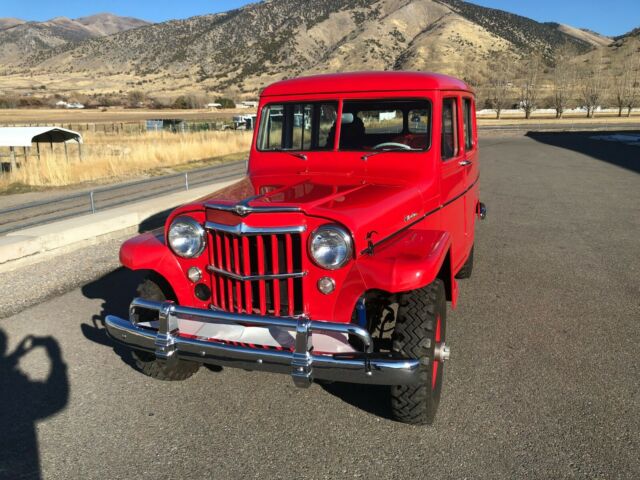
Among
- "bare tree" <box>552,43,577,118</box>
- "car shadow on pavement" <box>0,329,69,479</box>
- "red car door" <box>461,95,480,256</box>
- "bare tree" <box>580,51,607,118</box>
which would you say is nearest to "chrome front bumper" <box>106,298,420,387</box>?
"car shadow on pavement" <box>0,329,69,479</box>

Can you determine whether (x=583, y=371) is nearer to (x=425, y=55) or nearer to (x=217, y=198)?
(x=217, y=198)

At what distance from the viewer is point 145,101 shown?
87750 mm

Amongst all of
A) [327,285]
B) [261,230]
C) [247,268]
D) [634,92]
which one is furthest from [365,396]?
[634,92]

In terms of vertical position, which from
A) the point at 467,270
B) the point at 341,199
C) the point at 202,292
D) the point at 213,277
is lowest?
the point at 467,270

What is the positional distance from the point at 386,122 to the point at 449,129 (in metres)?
0.51

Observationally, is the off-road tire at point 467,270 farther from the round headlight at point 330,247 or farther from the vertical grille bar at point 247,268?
the vertical grille bar at point 247,268

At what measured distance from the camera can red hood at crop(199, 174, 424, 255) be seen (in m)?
3.11

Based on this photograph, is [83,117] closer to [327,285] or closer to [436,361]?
[327,285]

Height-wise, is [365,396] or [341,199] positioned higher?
[341,199]

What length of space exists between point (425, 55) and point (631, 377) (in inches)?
4496

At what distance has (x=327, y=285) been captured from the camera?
3111mm

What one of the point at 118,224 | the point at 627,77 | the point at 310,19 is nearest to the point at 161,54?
the point at 310,19

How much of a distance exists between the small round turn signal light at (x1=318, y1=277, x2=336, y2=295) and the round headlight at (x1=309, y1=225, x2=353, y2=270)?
0.08 metres

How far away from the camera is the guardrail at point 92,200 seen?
878cm
